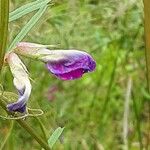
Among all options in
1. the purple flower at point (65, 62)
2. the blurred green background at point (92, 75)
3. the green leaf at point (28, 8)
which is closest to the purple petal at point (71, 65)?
the purple flower at point (65, 62)

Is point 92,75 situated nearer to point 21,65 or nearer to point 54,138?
point 54,138

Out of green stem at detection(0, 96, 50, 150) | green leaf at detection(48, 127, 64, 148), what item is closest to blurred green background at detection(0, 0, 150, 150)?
green leaf at detection(48, 127, 64, 148)

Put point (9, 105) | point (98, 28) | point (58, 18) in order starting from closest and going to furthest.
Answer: point (9, 105), point (58, 18), point (98, 28)

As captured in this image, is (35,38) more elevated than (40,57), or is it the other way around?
(40,57)

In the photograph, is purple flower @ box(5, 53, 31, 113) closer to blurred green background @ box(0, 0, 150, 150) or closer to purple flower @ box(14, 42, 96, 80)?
purple flower @ box(14, 42, 96, 80)

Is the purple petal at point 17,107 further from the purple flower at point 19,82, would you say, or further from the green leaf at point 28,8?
the green leaf at point 28,8

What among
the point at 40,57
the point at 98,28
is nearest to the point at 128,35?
the point at 98,28

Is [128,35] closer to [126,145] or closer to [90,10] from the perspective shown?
[90,10]
